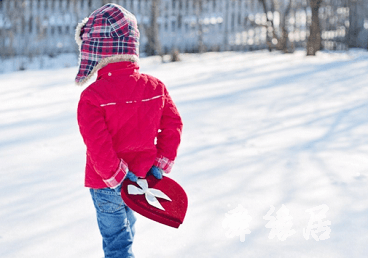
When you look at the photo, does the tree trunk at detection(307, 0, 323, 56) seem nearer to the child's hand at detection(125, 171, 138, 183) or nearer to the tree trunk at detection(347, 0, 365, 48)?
the tree trunk at detection(347, 0, 365, 48)

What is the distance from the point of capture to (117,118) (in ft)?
5.63

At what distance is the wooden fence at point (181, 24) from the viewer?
10.8 meters

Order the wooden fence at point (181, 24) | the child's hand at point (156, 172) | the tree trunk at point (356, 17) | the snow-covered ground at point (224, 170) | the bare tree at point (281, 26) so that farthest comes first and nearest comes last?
the wooden fence at point (181, 24) < the bare tree at point (281, 26) < the tree trunk at point (356, 17) < the snow-covered ground at point (224, 170) < the child's hand at point (156, 172)

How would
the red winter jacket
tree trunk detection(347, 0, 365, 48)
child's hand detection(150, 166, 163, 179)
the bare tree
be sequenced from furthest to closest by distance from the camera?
the bare tree
tree trunk detection(347, 0, 365, 48)
child's hand detection(150, 166, 163, 179)
the red winter jacket

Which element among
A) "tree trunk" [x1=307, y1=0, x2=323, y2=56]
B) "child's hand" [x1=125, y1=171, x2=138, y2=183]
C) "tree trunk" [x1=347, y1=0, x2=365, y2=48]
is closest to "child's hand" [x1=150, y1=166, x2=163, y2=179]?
"child's hand" [x1=125, y1=171, x2=138, y2=183]

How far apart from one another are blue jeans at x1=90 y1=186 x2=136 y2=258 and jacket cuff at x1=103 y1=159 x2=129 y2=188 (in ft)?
0.23

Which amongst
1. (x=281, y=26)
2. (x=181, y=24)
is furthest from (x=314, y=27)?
(x=181, y=24)

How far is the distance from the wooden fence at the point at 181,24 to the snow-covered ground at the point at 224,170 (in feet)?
14.2

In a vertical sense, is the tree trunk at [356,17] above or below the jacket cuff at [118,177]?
above

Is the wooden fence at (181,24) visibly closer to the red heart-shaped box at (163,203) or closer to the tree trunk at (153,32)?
the tree trunk at (153,32)

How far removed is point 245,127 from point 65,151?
1.96m

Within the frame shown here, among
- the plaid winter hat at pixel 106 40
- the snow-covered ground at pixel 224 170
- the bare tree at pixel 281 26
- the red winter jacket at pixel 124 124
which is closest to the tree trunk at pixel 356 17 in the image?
the bare tree at pixel 281 26

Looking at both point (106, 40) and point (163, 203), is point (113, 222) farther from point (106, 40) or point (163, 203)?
point (106, 40)

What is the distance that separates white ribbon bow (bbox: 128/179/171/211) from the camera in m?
1.73
